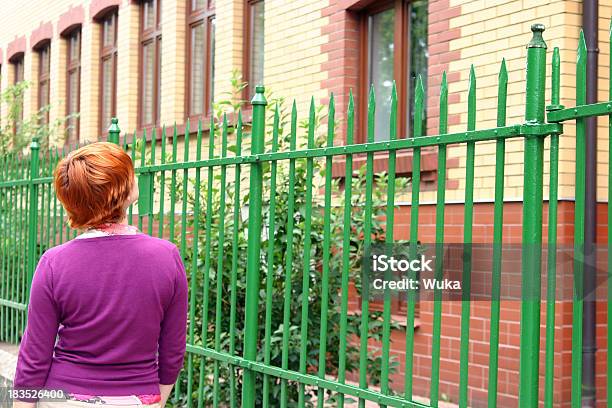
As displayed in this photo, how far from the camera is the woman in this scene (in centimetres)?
326

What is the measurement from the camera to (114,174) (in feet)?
10.6

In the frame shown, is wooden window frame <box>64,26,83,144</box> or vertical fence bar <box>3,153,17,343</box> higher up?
wooden window frame <box>64,26,83,144</box>

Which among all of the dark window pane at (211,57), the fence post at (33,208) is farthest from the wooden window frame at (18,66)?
the fence post at (33,208)

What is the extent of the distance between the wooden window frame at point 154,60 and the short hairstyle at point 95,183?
10.6 meters

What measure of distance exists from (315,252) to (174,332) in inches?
72.5

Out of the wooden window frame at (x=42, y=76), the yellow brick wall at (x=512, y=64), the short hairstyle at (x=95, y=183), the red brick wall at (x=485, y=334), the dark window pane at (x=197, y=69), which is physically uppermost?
the wooden window frame at (x=42, y=76)

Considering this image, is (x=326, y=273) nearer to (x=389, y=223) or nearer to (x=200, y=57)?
(x=389, y=223)

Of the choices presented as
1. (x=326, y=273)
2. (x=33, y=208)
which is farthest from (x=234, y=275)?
(x=33, y=208)

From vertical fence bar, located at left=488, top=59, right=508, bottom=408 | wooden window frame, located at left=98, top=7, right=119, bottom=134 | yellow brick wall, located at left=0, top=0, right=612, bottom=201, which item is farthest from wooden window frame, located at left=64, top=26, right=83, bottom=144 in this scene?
vertical fence bar, located at left=488, top=59, right=508, bottom=408

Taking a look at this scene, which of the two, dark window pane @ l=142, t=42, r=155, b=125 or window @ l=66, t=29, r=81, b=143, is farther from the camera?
window @ l=66, t=29, r=81, b=143

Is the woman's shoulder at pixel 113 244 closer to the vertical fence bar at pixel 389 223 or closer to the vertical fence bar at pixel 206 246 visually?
the vertical fence bar at pixel 389 223

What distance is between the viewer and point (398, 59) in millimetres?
9258

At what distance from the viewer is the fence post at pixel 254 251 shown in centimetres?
495

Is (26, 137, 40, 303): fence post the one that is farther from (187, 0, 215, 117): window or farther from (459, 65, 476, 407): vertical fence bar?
(459, 65, 476, 407): vertical fence bar
